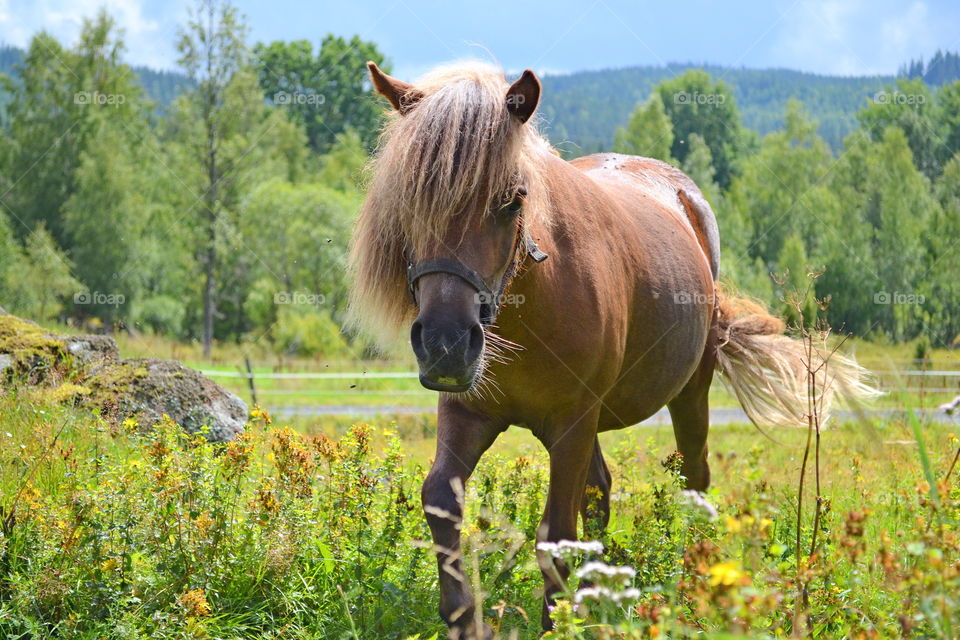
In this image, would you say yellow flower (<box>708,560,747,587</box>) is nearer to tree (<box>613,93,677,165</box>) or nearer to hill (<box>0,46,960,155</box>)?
tree (<box>613,93,677,165</box>)

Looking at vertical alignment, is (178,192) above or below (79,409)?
above

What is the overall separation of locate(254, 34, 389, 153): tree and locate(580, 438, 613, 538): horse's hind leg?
192ft

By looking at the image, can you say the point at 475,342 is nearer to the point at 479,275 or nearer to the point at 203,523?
the point at 479,275

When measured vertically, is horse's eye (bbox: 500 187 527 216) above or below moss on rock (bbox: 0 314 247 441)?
above

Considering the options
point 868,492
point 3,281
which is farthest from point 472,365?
point 3,281

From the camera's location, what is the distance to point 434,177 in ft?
9.89

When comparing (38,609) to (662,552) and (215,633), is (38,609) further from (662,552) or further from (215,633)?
(662,552)

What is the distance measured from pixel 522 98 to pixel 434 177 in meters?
0.48

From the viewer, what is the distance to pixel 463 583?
317 cm

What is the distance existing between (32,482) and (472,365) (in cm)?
259

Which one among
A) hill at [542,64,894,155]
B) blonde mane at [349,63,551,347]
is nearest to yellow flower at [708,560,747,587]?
blonde mane at [349,63,551,347]

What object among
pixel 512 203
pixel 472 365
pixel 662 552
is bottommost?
pixel 662 552

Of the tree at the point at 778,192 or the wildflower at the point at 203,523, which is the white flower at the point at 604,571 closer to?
the wildflower at the point at 203,523

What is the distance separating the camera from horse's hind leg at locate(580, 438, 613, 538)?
4109 mm
